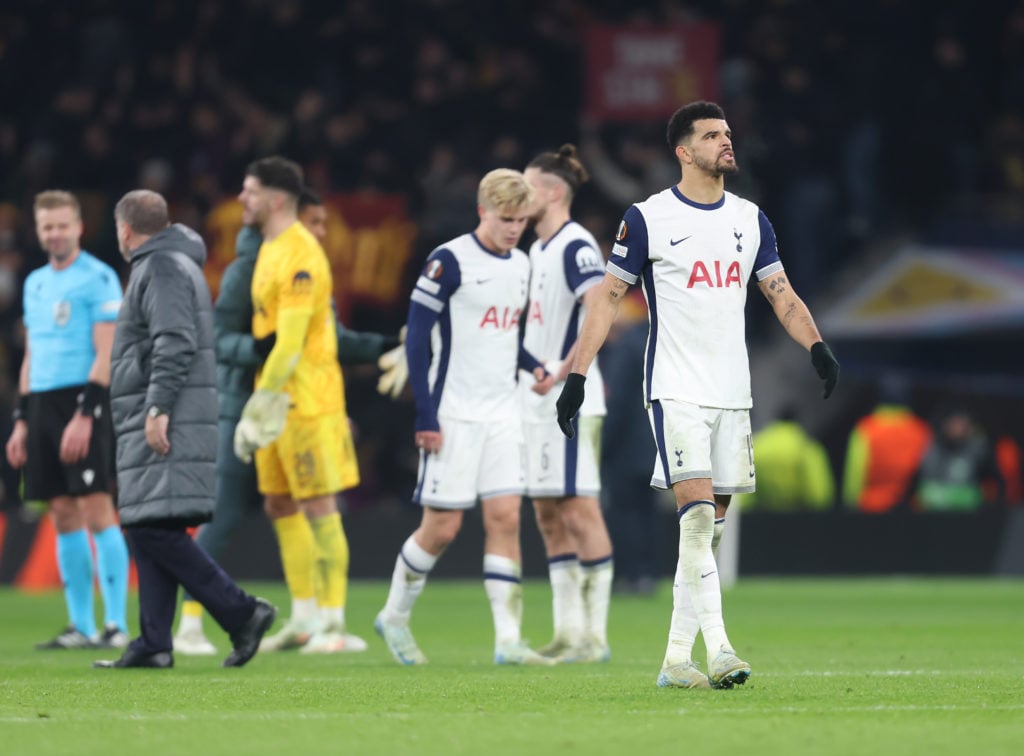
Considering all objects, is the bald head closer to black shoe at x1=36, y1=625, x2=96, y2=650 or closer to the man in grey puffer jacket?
the man in grey puffer jacket

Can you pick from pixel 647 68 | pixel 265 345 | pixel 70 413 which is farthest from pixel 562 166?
pixel 647 68

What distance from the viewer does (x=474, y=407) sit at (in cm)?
997

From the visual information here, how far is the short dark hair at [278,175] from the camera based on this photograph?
35.4ft

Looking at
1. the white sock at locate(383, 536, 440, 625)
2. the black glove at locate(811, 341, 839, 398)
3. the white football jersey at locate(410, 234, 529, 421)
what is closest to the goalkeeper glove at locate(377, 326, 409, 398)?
the white football jersey at locate(410, 234, 529, 421)

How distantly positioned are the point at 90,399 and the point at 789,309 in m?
4.39

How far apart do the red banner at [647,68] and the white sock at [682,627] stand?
49.8ft

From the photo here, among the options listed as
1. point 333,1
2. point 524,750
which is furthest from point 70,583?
point 333,1

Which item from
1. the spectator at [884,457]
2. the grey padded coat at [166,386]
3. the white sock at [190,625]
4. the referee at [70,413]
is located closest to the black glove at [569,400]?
the grey padded coat at [166,386]

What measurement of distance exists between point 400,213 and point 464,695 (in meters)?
15.1

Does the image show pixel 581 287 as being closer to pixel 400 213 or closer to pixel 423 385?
pixel 423 385

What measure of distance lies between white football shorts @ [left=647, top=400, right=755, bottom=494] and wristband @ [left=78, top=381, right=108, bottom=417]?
4000 mm

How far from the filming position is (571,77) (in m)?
25.5

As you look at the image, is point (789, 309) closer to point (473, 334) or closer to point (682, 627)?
point (682, 627)

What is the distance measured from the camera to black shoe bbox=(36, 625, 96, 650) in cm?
1130
